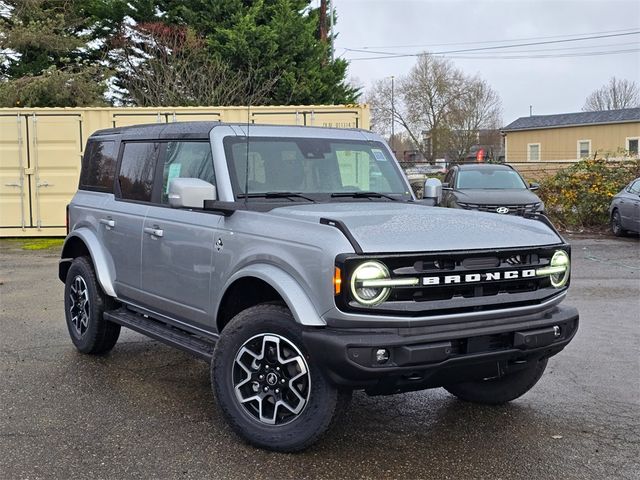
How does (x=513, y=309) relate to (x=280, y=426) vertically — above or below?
above

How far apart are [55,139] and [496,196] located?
9.40 metres

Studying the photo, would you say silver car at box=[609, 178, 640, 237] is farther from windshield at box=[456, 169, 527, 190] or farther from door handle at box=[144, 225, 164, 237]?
door handle at box=[144, 225, 164, 237]

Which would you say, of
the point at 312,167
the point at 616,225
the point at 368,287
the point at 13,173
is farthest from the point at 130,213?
the point at 616,225

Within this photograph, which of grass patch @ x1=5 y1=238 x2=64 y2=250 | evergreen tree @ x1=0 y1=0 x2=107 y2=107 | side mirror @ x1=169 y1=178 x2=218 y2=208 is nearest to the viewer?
side mirror @ x1=169 y1=178 x2=218 y2=208

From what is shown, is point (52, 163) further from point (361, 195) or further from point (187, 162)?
point (361, 195)

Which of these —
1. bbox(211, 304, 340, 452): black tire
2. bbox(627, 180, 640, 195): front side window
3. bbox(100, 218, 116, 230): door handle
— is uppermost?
bbox(627, 180, 640, 195): front side window

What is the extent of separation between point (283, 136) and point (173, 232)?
3.49 ft

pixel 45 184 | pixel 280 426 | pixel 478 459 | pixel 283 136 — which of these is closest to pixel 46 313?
pixel 283 136

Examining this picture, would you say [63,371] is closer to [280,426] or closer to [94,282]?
[94,282]

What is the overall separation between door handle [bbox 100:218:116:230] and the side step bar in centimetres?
69

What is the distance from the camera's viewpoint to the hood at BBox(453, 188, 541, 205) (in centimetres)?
1427

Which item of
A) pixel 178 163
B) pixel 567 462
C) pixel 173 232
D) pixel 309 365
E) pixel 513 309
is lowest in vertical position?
pixel 567 462

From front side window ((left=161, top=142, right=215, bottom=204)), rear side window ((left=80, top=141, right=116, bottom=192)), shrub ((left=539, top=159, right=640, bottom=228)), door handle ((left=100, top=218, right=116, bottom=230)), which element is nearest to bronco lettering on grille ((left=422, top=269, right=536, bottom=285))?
front side window ((left=161, top=142, right=215, bottom=204))

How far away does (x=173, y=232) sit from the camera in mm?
4961
